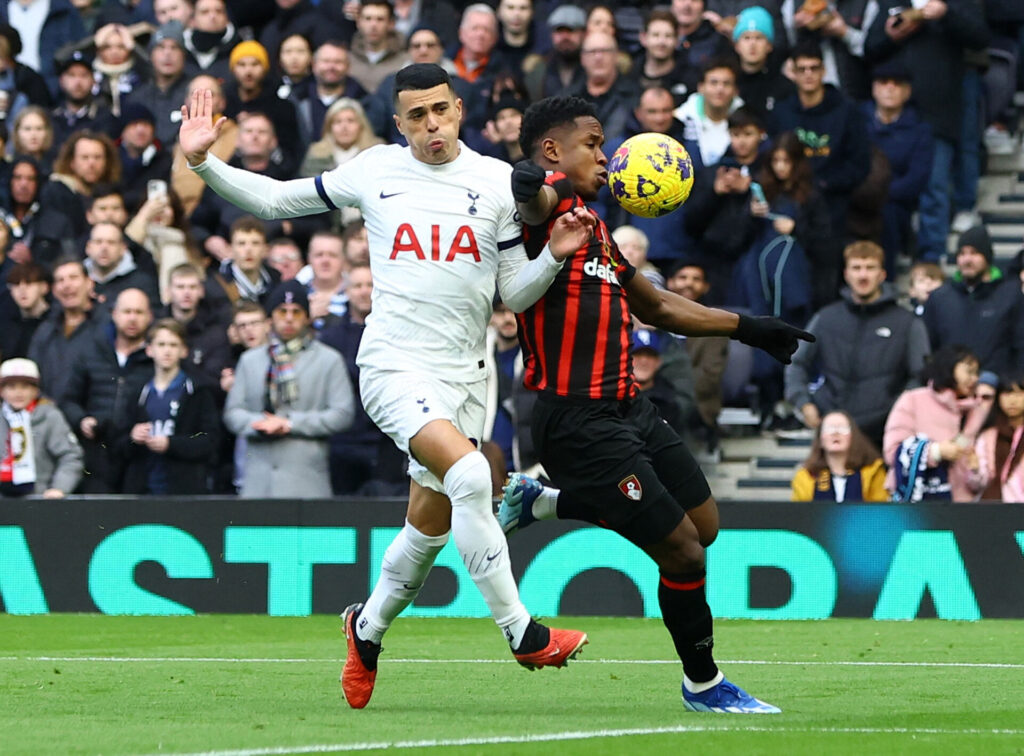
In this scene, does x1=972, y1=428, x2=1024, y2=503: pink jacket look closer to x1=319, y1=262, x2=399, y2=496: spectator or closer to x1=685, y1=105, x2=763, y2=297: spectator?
x1=685, y1=105, x2=763, y2=297: spectator

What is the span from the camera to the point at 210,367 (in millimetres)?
14141

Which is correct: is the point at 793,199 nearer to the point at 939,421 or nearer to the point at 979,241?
the point at 979,241

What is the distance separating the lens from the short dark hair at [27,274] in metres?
14.7

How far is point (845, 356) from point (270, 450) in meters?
4.31

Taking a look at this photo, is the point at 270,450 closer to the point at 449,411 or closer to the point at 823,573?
the point at 823,573

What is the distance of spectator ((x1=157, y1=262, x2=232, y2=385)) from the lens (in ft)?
46.4

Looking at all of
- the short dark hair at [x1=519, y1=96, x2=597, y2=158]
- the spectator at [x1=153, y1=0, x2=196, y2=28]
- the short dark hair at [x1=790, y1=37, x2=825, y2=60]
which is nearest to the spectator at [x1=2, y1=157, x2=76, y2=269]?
the spectator at [x1=153, y1=0, x2=196, y2=28]

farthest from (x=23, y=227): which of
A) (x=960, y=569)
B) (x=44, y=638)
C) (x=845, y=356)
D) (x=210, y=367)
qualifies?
(x=960, y=569)

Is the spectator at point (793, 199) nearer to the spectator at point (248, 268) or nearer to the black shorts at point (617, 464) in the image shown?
the spectator at point (248, 268)

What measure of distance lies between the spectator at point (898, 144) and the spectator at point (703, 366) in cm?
230

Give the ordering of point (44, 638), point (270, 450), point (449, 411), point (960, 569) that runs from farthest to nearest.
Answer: point (270, 450) → point (960, 569) → point (44, 638) → point (449, 411)

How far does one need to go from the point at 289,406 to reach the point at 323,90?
Result: 13.2 ft

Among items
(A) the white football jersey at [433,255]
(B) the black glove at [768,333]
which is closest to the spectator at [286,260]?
(A) the white football jersey at [433,255]

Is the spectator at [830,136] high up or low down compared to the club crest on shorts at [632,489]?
up
